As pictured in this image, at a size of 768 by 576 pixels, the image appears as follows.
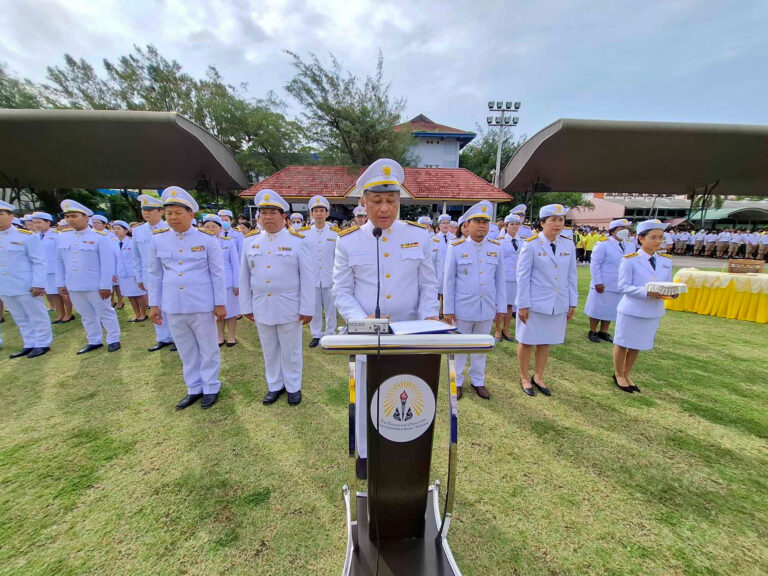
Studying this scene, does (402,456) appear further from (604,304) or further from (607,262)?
(604,304)

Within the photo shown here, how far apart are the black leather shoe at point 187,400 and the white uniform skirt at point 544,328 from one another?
12.8ft

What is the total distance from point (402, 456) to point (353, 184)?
56.9 ft

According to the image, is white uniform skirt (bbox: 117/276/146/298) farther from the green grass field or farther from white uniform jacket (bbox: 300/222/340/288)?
white uniform jacket (bbox: 300/222/340/288)

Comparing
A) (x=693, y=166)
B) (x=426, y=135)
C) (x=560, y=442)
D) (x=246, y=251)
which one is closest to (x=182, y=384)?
(x=246, y=251)

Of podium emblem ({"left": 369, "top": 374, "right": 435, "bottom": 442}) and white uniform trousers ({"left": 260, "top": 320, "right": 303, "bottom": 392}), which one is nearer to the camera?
podium emblem ({"left": 369, "top": 374, "right": 435, "bottom": 442})

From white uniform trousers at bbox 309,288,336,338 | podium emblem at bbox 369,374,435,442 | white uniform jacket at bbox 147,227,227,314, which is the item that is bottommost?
white uniform trousers at bbox 309,288,336,338

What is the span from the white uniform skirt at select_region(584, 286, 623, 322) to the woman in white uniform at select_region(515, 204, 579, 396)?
7.70 feet

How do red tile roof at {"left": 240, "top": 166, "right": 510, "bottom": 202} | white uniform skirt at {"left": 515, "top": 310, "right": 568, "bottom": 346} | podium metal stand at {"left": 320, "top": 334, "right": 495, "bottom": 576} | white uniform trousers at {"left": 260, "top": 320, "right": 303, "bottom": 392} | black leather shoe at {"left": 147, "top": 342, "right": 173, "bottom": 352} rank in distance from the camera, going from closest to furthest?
podium metal stand at {"left": 320, "top": 334, "right": 495, "bottom": 576}
white uniform trousers at {"left": 260, "top": 320, "right": 303, "bottom": 392}
white uniform skirt at {"left": 515, "top": 310, "right": 568, "bottom": 346}
black leather shoe at {"left": 147, "top": 342, "right": 173, "bottom": 352}
red tile roof at {"left": 240, "top": 166, "right": 510, "bottom": 202}

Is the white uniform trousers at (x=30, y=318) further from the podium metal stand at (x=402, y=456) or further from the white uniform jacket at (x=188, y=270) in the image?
the podium metal stand at (x=402, y=456)

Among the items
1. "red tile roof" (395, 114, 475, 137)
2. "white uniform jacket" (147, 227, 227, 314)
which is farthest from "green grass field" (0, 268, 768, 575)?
"red tile roof" (395, 114, 475, 137)

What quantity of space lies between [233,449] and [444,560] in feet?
6.60

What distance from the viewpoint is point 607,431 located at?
2.95 m

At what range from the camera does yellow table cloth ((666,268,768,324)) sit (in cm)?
650

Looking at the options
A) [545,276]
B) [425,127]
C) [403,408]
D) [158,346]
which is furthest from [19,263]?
[425,127]
